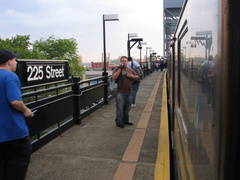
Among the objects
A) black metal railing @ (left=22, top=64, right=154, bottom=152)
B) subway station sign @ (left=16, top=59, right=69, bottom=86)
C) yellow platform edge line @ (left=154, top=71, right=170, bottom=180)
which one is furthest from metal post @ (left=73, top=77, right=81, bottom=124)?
yellow platform edge line @ (left=154, top=71, right=170, bottom=180)

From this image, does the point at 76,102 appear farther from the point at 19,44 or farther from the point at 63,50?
the point at 63,50

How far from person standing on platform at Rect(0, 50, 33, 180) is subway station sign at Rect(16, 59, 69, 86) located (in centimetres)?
161

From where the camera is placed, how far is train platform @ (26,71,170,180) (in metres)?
3.65

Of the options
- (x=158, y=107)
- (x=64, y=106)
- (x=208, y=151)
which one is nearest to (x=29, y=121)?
(x=64, y=106)

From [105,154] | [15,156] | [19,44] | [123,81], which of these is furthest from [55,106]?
[19,44]

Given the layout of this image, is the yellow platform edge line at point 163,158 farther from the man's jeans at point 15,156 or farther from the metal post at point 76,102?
the metal post at point 76,102

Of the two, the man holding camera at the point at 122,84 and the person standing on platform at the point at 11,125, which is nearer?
the person standing on platform at the point at 11,125

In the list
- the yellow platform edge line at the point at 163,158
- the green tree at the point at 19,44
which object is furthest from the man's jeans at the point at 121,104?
the green tree at the point at 19,44

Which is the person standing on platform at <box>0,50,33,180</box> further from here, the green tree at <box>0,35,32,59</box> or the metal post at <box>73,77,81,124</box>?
the green tree at <box>0,35,32,59</box>

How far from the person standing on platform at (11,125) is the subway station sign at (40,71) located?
1612 mm

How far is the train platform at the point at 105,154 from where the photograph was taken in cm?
365

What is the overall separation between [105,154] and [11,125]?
6.95ft

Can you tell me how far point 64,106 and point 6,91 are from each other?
305 centimetres

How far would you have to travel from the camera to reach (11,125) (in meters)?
2.59
